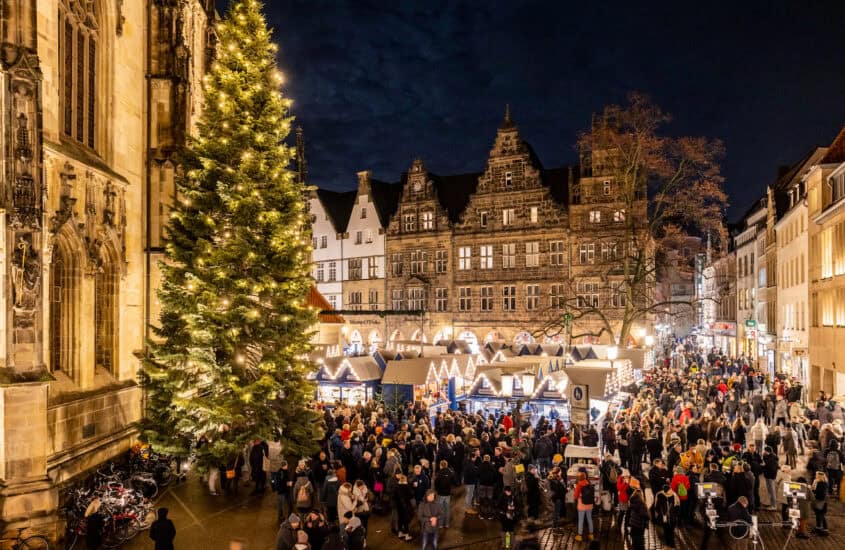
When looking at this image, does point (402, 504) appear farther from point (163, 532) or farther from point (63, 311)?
point (63, 311)

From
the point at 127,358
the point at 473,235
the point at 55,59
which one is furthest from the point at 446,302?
the point at 55,59

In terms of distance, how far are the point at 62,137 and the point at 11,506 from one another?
23.9 ft

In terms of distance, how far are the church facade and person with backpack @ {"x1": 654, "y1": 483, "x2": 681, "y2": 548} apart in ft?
33.4

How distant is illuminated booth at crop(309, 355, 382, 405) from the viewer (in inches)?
947

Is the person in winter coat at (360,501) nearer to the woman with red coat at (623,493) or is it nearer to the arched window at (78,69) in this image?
the woman with red coat at (623,493)

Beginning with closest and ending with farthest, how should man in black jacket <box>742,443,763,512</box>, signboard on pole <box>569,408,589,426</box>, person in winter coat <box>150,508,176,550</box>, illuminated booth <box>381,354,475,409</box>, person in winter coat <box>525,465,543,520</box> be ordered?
person in winter coat <box>150,508,176,550</box> < person in winter coat <box>525,465,543,520</box> < man in black jacket <box>742,443,763,512</box> < signboard on pole <box>569,408,589,426</box> < illuminated booth <box>381,354,475,409</box>

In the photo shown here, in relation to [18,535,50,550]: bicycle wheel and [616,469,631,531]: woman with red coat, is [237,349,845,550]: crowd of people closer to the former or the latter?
[616,469,631,531]: woman with red coat

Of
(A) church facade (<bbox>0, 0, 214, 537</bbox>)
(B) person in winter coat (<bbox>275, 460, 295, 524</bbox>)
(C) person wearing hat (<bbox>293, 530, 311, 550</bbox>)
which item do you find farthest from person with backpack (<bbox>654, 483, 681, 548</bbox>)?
(A) church facade (<bbox>0, 0, 214, 537</bbox>)

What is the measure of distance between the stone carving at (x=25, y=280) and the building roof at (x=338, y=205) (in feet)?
131

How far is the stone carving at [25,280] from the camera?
1102 centimetres

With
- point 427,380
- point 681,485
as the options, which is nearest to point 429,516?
point 681,485

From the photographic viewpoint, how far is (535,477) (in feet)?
44.8

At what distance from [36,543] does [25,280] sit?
404 centimetres

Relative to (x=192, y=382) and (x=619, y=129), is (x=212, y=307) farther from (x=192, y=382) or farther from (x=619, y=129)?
(x=619, y=129)
